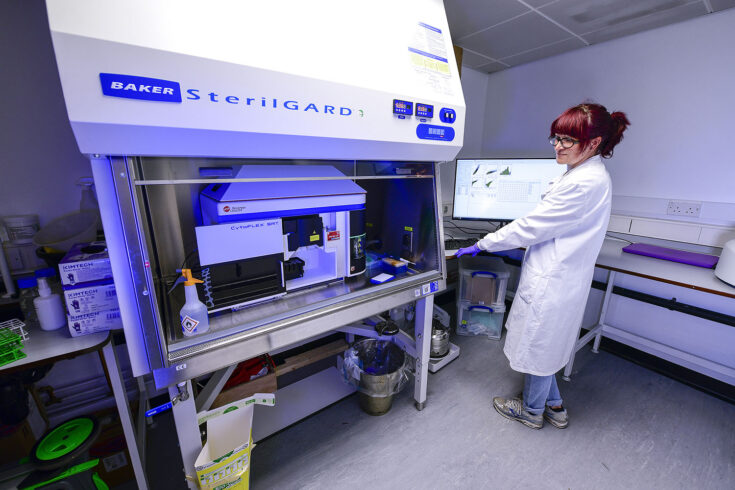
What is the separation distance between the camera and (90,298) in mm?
1034

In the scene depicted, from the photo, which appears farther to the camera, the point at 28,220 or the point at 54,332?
the point at 28,220

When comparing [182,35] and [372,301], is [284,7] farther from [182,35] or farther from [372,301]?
[372,301]

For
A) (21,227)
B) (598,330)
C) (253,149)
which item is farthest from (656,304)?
(21,227)

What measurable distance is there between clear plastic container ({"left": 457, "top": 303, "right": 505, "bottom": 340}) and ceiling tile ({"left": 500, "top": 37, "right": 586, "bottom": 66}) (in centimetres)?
207

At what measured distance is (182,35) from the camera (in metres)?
0.78

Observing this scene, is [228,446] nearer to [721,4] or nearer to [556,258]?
[556,258]

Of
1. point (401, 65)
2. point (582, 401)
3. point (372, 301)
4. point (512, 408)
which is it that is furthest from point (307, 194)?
point (582, 401)

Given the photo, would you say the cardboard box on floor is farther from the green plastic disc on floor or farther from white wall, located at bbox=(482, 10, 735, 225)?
white wall, located at bbox=(482, 10, 735, 225)

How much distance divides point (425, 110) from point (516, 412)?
1.69 meters

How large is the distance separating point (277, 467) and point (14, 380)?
1.12 m

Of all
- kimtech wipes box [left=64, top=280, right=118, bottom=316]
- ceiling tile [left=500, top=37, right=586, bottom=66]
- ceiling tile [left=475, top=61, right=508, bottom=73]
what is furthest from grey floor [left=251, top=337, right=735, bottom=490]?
ceiling tile [left=475, top=61, right=508, bottom=73]

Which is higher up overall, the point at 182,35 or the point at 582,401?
the point at 182,35

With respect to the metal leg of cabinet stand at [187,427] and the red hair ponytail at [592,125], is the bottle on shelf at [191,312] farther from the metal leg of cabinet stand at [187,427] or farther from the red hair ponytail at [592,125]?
the red hair ponytail at [592,125]

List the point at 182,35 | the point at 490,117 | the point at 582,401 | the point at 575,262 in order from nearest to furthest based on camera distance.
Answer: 1. the point at 182,35
2. the point at 575,262
3. the point at 582,401
4. the point at 490,117
